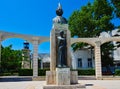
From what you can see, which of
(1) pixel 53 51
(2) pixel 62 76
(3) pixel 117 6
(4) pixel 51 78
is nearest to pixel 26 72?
(3) pixel 117 6

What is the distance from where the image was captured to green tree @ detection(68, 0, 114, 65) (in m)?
33.6

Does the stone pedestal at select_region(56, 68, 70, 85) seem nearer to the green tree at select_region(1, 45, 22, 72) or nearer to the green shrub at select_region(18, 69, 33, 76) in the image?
the green shrub at select_region(18, 69, 33, 76)

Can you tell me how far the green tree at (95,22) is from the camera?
3356 cm

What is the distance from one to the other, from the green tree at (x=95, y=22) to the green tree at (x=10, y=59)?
12.2 m

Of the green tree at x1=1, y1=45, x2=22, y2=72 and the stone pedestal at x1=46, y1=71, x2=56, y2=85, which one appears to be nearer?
the stone pedestal at x1=46, y1=71, x2=56, y2=85

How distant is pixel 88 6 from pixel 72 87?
2558 cm

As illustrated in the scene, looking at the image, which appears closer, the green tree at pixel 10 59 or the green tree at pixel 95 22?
the green tree at pixel 95 22

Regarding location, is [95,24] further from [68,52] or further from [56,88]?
[56,88]

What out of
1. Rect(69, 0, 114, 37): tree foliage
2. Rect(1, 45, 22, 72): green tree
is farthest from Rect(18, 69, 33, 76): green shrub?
Rect(1, 45, 22, 72): green tree

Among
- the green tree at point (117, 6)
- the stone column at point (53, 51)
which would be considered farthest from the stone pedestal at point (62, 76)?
the green tree at point (117, 6)

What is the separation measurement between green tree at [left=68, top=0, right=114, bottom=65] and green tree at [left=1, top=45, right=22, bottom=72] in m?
12.2

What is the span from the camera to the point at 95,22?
33.8m

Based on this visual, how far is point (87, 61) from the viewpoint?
39656 mm

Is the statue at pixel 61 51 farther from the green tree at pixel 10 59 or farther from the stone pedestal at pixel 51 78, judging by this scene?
the green tree at pixel 10 59
